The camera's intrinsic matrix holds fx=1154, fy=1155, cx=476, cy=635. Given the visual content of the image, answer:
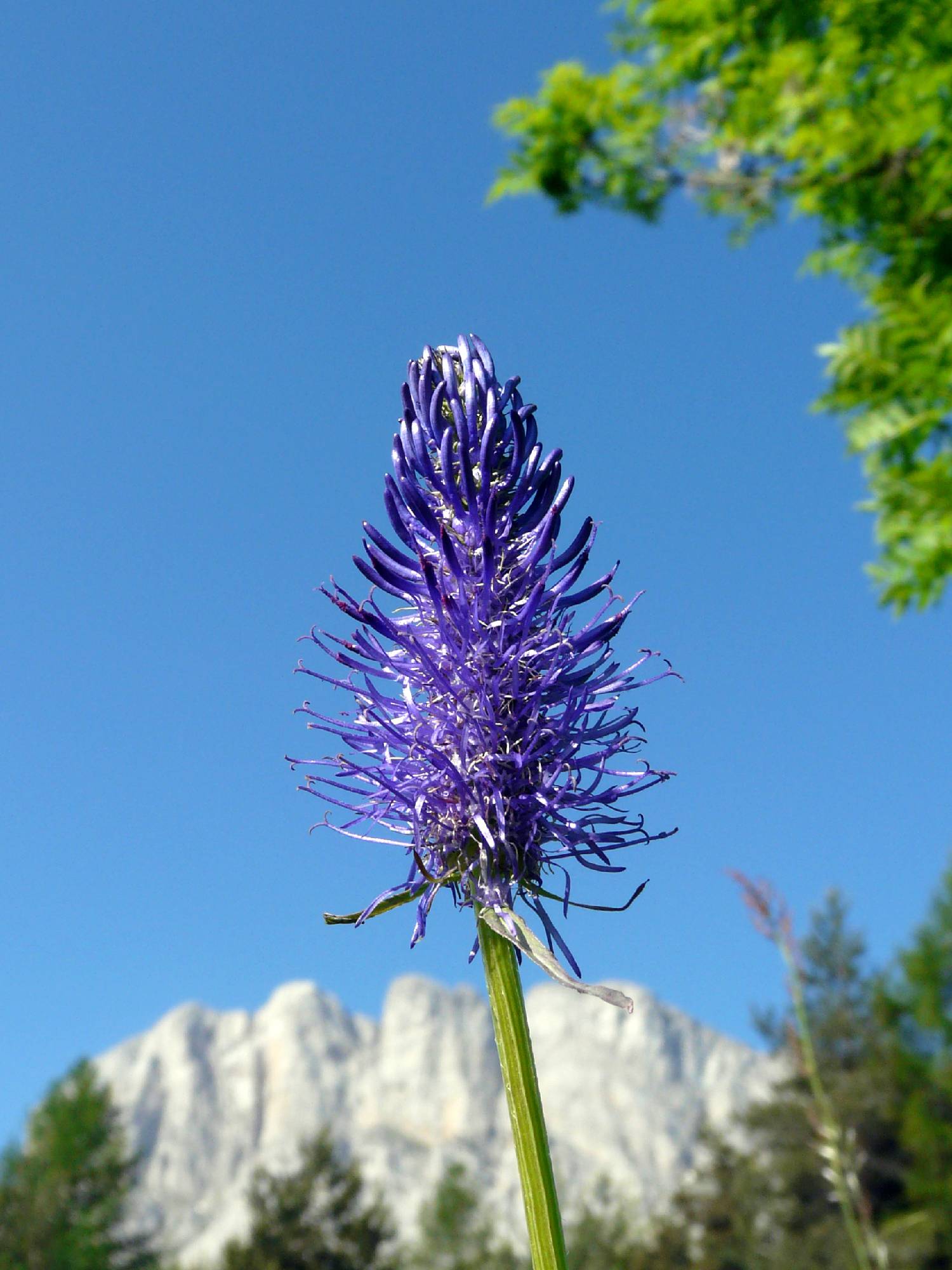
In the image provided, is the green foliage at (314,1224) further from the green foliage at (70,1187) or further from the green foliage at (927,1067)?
the green foliage at (927,1067)

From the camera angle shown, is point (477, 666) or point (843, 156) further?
point (843, 156)

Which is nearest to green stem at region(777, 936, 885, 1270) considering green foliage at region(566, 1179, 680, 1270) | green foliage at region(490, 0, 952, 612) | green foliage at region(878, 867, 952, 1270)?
green foliage at region(490, 0, 952, 612)

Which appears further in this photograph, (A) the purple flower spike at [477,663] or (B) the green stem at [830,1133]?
(B) the green stem at [830,1133]

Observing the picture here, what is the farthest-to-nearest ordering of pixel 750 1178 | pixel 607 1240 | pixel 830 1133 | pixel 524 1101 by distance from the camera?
pixel 607 1240, pixel 750 1178, pixel 830 1133, pixel 524 1101

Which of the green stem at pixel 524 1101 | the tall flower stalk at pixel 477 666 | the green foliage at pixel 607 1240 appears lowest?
the green stem at pixel 524 1101

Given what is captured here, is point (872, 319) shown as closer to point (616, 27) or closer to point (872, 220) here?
point (872, 220)

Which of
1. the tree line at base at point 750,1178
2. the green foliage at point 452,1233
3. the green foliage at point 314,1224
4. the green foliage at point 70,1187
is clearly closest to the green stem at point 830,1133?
the tree line at base at point 750,1178

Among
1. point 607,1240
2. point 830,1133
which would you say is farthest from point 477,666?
point 607,1240

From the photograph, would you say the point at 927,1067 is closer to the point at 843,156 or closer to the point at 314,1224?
the point at 314,1224
